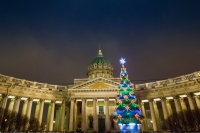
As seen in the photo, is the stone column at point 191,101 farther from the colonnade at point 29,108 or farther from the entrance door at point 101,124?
the colonnade at point 29,108

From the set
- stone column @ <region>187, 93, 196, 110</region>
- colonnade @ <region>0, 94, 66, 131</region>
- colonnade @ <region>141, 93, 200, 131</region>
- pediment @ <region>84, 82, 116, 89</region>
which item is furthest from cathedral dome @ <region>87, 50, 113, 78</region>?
stone column @ <region>187, 93, 196, 110</region>

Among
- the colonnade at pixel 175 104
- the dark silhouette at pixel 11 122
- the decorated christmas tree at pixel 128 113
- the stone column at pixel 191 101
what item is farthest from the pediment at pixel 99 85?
the stone column at pixel 191 101

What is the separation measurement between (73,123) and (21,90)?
17.0 m

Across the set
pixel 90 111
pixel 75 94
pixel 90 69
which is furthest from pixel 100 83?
pixel 90 69

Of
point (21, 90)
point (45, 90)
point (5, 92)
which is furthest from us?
point (45, 90)

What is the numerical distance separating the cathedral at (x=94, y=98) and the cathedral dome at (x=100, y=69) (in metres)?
23.5

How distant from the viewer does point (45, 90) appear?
44219mm

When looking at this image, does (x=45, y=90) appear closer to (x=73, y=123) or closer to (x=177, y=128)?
(x=73, y=123)

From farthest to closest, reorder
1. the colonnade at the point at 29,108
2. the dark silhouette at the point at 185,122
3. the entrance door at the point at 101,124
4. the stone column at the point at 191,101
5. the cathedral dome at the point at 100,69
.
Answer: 1. the cathedral dome at the point at 100,69
2. the entrance door at the point at 101,124
3. the colonnade at the point at 29,108
4. the stone column at the point at 191,101
5. the dark silhouette at the point at 185,122

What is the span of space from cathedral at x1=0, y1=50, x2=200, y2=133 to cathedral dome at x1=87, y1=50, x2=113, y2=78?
23.5m

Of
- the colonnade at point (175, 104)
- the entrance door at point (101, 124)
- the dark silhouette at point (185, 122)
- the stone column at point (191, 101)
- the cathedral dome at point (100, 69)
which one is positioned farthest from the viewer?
the cathedral dome at point (100, 69)

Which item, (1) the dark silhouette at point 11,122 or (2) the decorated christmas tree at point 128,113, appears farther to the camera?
(1) the dark silhouette at point 11,122

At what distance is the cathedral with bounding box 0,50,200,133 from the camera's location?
3731 cm

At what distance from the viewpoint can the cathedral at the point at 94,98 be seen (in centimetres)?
3731
